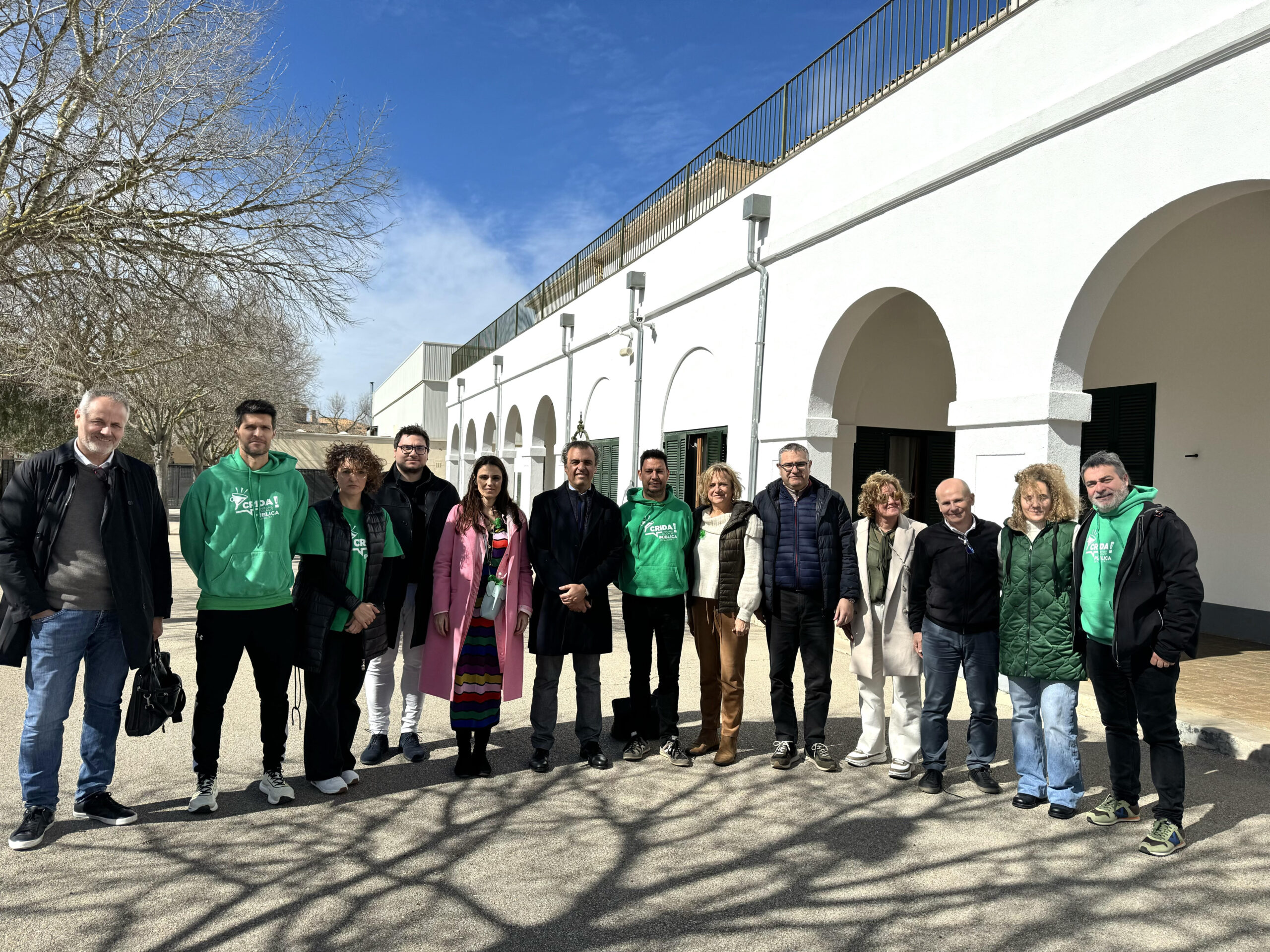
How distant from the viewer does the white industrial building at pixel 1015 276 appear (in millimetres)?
6090

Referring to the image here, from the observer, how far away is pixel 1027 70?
7.17m

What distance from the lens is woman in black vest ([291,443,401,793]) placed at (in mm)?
4289

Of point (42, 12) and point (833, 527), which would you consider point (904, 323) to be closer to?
point (833, 527)

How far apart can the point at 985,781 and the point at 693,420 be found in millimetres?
9230

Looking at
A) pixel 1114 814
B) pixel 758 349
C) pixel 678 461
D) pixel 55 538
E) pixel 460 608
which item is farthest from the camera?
pixel 678 461

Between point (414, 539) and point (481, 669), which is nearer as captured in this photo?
point (481, 669)

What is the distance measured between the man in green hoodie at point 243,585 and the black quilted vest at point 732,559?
88.4 inches

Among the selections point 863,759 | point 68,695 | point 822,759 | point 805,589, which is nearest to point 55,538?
point 68,695

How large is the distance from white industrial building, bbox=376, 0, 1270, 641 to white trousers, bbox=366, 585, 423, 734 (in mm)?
4803

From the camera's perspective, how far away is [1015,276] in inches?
283

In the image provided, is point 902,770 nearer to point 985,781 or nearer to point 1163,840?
point 985,781

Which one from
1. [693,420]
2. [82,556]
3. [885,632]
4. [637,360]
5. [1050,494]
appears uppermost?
[637,360]

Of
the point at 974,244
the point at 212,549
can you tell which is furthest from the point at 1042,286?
the point at 212,549

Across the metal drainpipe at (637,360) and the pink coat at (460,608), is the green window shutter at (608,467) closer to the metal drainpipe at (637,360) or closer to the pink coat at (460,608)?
the metal drainpipe at (637,360)
